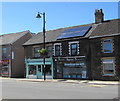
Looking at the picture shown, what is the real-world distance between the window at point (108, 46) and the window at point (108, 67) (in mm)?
1127

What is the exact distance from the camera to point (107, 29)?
2488 cm

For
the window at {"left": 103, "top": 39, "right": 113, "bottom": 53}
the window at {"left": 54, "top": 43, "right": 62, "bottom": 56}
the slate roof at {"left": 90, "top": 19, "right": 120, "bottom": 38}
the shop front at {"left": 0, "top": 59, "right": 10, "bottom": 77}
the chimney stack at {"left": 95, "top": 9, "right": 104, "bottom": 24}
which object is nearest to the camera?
the window at {"left": 103, "top": 39, "right": 113, "bottom": 53}

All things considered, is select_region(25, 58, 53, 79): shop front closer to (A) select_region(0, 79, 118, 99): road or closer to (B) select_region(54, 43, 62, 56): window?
(B) select_region(54, 43, 62, 56): window

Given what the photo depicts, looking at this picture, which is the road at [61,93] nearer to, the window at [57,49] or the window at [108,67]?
the window at [108,67]

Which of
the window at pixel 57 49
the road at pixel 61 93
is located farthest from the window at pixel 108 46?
the road at pixel 61 93

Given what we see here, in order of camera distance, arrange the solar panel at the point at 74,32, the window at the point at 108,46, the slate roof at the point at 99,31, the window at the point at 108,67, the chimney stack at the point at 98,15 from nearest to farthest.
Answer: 1. the window at the point at 108,67
2. the window at the point at 108,46
3. the slate roof at the point at 99,31
4. the solar panel at the point at 74,32
5. the chimney stack at the point at 98,15

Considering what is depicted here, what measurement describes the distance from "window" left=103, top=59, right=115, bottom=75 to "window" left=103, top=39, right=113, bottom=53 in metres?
1.13

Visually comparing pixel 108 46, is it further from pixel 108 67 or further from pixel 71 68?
pixel 71 68

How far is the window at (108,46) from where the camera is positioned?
23.5m

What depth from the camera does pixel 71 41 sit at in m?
26.6

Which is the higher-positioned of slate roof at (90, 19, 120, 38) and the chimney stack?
the chimney stack

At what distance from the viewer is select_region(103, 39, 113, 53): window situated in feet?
77.1

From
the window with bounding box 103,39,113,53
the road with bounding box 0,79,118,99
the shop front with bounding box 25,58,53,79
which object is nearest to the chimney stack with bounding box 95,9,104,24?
the window with bounding box 103,39,113,53

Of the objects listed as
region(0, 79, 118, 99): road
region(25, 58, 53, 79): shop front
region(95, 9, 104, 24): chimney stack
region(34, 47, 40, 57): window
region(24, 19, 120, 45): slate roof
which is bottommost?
region(0, 79, 118, 99): road
